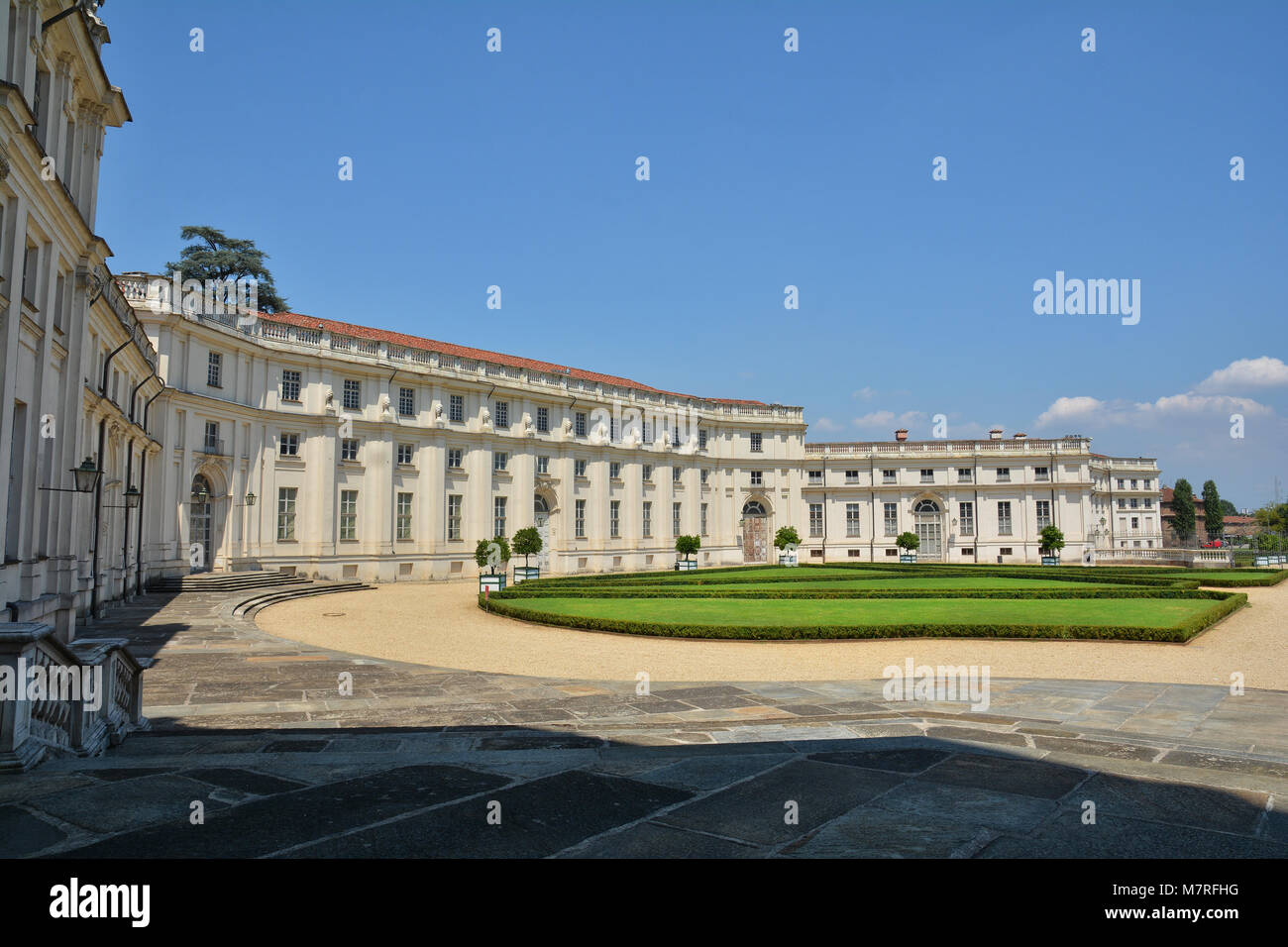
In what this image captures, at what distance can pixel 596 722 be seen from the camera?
809 centimetres

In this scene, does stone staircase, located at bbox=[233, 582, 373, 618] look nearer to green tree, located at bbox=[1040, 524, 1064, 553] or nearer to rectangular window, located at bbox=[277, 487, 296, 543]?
rectangular window, located at bbox=[277, 487, 296, 543]

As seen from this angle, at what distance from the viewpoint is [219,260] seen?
4706 cm

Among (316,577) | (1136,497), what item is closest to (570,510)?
(316,577)

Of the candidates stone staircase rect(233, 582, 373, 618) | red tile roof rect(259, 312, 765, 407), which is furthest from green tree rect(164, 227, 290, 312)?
stone staircase rect(233, 582, 373, 618)

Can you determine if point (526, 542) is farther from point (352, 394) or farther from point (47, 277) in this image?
point (47, 277)

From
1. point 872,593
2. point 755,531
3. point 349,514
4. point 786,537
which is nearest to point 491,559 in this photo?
point 349,514

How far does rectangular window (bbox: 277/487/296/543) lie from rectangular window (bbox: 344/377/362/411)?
4.68m

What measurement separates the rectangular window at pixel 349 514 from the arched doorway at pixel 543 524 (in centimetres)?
1028

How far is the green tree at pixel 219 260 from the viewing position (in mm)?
46531

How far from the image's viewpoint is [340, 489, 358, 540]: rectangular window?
34.7 meters

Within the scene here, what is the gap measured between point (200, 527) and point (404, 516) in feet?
30.2

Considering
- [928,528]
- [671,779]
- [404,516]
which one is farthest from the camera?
[928,528]

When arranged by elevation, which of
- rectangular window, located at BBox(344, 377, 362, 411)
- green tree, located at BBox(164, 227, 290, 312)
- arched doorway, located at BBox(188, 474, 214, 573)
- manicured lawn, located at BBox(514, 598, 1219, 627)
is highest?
green tree, located at BBox(164, 227, 290, 312)

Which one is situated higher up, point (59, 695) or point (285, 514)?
point (285, 514)
